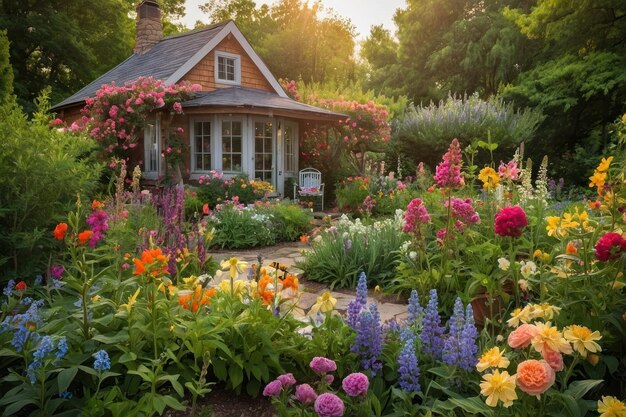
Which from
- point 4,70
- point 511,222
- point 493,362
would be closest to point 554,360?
point 493,362

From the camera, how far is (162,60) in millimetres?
13789

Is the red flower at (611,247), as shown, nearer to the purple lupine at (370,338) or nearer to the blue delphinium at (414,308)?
the blue delphinium at (414,308)

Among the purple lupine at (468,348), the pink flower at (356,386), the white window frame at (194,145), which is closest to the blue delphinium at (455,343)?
the purple lupine at (468,348)

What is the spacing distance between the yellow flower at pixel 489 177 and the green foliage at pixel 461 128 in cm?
773

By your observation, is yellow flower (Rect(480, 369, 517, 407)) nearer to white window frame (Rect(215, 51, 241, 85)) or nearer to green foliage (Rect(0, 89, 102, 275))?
green foliage (Rect(0, 89, 102, 275))

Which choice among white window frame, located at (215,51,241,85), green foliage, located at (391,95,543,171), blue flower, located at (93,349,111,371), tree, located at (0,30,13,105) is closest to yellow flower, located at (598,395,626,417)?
blue flower, located at (93,349,111,371)

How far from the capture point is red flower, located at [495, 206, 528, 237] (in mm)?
2553

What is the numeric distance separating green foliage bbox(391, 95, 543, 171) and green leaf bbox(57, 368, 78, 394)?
34.3 feet

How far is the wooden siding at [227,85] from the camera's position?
42.0ft

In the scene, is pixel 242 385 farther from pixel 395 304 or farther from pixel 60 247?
pixel 395 304

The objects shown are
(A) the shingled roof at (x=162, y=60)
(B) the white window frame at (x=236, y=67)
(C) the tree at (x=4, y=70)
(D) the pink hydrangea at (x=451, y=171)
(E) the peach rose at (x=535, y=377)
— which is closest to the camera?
(E) the peach rose at (x=535, y=377)

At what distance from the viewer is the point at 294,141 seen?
42.6 ft

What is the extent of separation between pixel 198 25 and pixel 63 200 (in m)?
36.2

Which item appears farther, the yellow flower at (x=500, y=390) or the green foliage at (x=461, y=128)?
the green foliage at (x=461, y=128)
